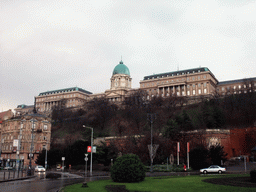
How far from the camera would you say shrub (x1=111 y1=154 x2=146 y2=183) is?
87.9ft

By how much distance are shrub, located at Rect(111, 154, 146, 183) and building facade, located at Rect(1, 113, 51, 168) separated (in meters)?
61.3

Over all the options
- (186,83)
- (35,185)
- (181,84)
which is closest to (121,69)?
(181,84)

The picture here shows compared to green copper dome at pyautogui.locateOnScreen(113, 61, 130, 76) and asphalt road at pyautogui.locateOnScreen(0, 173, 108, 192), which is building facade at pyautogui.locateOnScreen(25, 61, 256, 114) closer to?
green copper dome at pyautogui.locateOnScreen(113, 61, 130, 76)

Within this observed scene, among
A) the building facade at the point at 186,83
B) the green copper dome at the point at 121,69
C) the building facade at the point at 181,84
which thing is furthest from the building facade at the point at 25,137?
the green copper dome at the point at 121,69

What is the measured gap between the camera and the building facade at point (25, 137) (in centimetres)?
8438

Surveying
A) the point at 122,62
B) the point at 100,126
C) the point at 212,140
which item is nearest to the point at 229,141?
the point at 212,140

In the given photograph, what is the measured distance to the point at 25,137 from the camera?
84500 mm

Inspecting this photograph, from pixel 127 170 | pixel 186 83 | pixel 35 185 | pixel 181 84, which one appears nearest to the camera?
pixel 35 185

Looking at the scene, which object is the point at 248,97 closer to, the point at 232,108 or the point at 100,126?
the point at 232,108

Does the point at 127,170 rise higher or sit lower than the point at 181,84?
lower

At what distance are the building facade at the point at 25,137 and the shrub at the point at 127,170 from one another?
61.3m

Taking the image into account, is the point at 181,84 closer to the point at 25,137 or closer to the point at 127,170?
the point at 25,137

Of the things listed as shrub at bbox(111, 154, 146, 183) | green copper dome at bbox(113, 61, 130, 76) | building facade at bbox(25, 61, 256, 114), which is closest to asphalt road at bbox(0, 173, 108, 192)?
shrub at bbox(111, 154, 146, 183)

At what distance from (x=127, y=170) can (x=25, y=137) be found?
215ft
